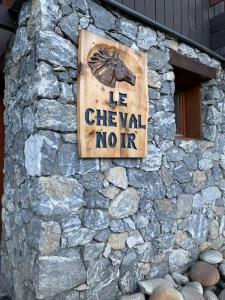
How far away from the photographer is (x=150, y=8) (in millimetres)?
3193

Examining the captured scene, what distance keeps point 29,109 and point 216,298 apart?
8.15 feet

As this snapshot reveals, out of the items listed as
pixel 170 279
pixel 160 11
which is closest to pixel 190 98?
pixel 160 11

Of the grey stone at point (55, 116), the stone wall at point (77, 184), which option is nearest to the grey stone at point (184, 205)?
the stone wall at point (77, 184)

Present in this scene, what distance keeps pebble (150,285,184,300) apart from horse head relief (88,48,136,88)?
5.98 ft

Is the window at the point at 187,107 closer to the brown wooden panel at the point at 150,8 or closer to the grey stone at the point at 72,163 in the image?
the brown wooden panel at the point at 150,8

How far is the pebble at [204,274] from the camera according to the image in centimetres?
298

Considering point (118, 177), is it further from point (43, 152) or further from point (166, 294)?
point (166, 294)

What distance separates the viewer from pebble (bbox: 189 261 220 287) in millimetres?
2980

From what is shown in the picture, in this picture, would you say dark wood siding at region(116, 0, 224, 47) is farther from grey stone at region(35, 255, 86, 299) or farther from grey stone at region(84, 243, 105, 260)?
grey stone at region(35, 255, 86, 299)

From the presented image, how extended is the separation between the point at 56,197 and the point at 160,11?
236 cm

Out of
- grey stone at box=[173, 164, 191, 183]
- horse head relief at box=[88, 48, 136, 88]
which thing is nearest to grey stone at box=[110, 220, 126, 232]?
grey stone at box=[173, 164, 191, 183]

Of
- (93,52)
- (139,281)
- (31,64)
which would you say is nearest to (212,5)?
(93,52)

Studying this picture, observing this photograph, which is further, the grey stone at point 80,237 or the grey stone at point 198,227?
the grey stone at point 198,227

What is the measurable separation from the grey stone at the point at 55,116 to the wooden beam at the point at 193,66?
1471 mm
